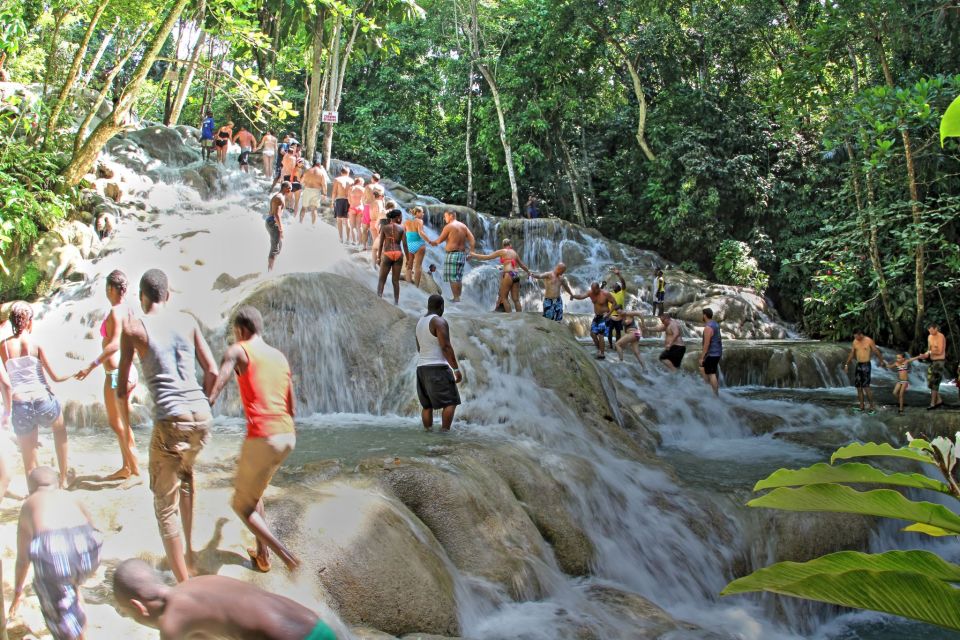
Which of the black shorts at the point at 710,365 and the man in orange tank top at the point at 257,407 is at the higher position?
the man in orange tank top at the point at 257,407

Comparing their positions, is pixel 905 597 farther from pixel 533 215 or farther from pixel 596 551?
pixel 533 215

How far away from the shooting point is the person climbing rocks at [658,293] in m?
19.4

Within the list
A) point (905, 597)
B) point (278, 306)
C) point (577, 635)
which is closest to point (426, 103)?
point (278, 306)

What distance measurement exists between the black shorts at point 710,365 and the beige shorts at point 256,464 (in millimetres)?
10183

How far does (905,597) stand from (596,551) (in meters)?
5.84

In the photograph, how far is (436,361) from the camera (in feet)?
24.7

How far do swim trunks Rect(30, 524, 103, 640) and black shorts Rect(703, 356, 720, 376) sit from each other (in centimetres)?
1108

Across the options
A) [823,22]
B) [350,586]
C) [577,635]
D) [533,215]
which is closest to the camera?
[350,586]

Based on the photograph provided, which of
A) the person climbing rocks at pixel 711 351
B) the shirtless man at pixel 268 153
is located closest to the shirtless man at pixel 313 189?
the shirtless man at pixel 268 153

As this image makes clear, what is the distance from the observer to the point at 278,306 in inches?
410

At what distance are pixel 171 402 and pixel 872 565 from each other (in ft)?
11.7

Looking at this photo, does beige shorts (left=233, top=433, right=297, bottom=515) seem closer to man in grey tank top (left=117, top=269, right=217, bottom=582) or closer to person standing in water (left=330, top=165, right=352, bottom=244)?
man in grey tank top (left=117, top=269, right=217, bottom=582)

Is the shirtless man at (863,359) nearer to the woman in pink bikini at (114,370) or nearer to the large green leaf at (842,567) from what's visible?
the woman in pink bikini at (114,370)

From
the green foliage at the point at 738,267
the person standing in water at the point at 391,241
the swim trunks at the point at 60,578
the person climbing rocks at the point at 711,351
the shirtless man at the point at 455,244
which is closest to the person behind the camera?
the swim trunks at the point at 60,578
